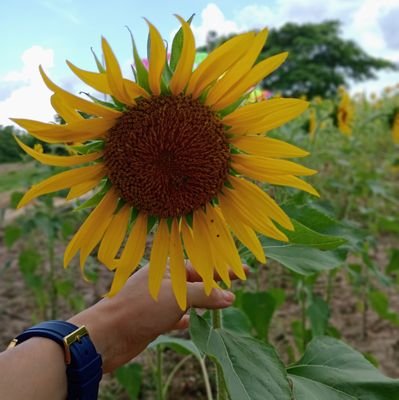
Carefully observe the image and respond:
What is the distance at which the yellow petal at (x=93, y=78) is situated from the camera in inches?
22.6

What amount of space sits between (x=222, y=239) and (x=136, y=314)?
142mm

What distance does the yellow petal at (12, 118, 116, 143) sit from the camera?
590mm

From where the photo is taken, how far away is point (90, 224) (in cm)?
66

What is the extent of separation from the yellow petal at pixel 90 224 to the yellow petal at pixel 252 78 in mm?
150

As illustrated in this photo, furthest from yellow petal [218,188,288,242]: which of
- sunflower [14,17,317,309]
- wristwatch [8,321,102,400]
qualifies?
wristwatch [8,321,102,400]

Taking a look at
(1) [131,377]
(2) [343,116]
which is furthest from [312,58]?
(1) [131,377]

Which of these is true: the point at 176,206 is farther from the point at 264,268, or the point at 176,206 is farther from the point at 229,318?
the point at 264,268

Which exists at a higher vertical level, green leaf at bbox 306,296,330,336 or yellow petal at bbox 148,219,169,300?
yellow petal at bbox 148,219,169,300

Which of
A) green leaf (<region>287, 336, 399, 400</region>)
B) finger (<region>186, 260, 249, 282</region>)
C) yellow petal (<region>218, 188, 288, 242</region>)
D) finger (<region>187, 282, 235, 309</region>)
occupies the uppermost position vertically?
yellow petal (<region>218, 188, 288, 242</region>)

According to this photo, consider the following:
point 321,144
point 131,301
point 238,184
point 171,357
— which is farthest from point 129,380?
point 321,144

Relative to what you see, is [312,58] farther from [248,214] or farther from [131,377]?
[248,214]

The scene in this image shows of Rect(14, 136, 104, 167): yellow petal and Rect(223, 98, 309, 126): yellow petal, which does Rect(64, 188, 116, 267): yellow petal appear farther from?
Rect(223, 98, 309, 126): yellow petal

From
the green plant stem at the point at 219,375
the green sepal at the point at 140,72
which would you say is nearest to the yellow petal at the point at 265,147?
the green sepal at the point at 140,72

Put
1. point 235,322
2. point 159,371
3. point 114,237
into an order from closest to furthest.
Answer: point 114,237 < point 235,322 < point 159,371
